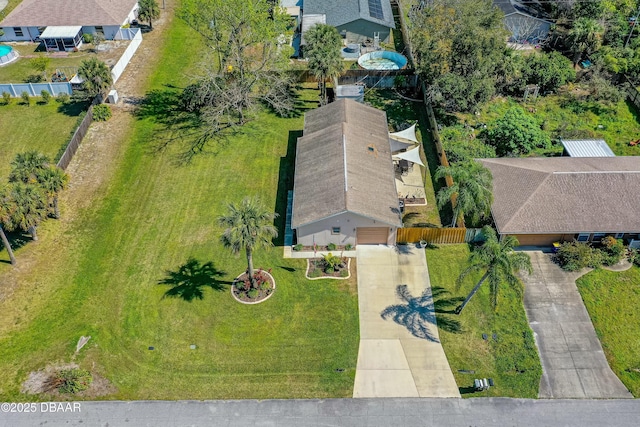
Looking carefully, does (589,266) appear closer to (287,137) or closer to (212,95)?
(287,137)

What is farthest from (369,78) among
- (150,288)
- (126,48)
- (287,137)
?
(150,288)

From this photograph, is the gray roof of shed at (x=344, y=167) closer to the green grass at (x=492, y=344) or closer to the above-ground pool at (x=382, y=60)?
the green grass at (x=492, y=344)

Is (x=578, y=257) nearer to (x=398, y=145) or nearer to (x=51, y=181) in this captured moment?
(x=398, y=145)

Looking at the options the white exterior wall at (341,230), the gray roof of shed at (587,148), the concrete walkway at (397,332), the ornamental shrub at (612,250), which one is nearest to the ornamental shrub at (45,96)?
the white exterior wall at (341,230)

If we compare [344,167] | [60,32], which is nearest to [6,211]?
[344,167]

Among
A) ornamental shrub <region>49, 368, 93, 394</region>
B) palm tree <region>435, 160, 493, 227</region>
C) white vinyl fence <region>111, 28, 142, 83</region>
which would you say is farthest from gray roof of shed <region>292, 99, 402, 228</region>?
white vinyl fence <region>111, 28, 142, 83</region>

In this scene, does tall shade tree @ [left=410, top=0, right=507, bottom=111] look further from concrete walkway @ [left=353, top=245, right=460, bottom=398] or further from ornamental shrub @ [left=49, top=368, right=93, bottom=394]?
ornamental shrub @ [left=49, top=368, right=93, bottom=394]
